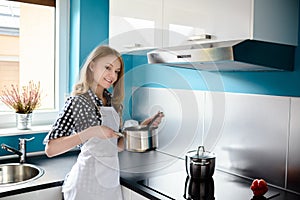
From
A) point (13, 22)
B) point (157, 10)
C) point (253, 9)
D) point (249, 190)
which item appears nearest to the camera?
point (253, 9)

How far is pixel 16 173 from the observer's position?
2008 millimetres

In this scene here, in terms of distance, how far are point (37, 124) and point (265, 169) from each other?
150 cm

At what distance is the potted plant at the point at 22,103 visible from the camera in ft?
7.05

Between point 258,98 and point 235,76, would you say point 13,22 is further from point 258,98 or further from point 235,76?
point 258,98

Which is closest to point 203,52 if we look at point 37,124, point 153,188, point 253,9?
point 253,9

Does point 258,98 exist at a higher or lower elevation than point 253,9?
lower

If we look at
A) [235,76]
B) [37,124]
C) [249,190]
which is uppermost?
[235,76]

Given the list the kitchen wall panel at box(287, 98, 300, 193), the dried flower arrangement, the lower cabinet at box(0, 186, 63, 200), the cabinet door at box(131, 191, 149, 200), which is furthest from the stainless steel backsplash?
the dried flower arrangement

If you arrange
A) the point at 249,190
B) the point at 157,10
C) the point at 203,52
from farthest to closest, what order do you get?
the point at 157,10, the point at 249,190, the point at 203,52

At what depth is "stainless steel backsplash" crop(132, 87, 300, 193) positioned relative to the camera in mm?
1538

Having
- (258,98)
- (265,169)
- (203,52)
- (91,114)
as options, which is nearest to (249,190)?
(265,169)

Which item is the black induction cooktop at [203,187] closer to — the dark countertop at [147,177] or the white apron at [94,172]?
the dark countertop at [147,177]

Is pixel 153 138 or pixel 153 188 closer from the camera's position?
pixel 153 138

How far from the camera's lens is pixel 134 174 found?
5.86 feet
